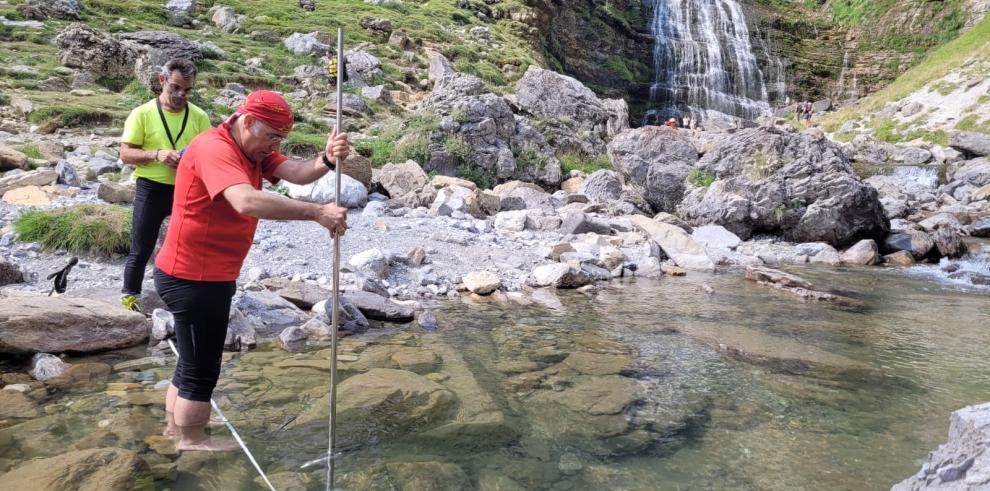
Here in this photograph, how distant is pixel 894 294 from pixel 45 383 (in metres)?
12.0

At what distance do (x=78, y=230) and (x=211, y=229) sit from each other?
5.69m

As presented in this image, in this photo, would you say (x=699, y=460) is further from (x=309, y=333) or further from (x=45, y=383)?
(x=45, y=383)

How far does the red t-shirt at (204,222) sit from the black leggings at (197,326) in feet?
0.25

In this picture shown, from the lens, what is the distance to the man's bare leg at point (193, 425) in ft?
12.3

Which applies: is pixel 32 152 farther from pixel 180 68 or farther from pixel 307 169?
pixel 307 169

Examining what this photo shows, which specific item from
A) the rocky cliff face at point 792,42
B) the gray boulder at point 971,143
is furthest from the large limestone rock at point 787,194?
the rocky cliff face at point 792,42

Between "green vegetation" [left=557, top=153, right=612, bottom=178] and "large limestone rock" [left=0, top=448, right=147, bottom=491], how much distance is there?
1596cm

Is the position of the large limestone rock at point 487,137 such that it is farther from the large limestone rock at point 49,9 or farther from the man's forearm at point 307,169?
the large limestone rock at point 49,9

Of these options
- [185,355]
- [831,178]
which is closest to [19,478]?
[185,355]

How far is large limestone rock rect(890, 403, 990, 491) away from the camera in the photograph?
2.50 m

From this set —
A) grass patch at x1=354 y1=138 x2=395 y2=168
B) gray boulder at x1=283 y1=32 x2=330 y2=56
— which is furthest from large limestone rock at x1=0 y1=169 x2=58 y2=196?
gray boulder at x1=283 y1=32 x2=330 y2=56

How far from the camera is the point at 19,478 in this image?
3184mm

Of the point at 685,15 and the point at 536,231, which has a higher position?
the point at 685,15

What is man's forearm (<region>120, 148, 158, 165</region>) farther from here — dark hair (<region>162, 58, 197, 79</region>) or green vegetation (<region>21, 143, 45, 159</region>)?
green vegetation (<region>21, 143, 45, 159</region>)
